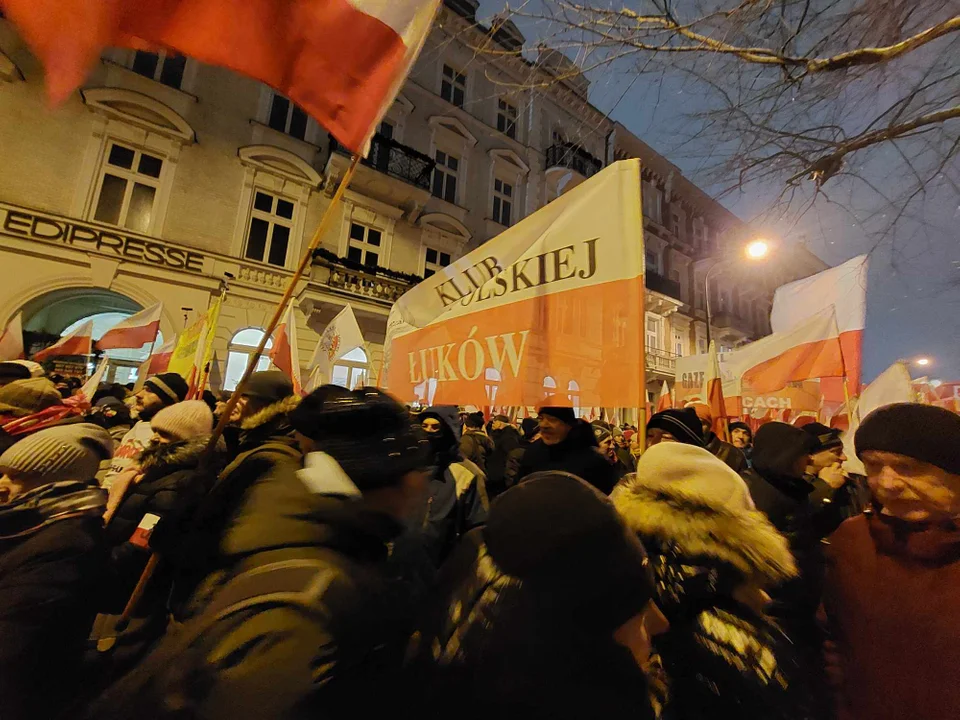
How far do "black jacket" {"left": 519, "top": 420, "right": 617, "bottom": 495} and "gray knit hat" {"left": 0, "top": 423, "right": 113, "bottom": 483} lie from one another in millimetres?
2037

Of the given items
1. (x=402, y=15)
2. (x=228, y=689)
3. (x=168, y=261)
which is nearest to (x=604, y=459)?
(x=228, y=689)

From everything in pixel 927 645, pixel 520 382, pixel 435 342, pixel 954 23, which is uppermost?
pixel 954 23

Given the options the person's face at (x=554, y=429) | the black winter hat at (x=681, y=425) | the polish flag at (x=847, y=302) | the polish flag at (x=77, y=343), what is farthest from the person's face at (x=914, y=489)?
the polish flag at (x=77, y=343)

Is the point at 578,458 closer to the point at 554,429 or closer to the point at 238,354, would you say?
the point at 554,429

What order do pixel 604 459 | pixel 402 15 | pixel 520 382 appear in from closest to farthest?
pixel 402 15 < pixel 520 382 < pixel 604 459

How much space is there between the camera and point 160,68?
9945mm

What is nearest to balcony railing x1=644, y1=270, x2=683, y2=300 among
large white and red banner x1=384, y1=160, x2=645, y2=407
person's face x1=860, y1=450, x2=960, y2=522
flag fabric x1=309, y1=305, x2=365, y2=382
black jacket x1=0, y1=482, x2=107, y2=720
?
flag fabric x1=309, y1=305, x2=365, y2=382

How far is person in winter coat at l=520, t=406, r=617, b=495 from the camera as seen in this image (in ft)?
8.45

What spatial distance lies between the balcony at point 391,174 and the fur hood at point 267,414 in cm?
1083

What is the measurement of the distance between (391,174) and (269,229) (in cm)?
366

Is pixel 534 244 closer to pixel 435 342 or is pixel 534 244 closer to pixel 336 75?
pixel 435 342

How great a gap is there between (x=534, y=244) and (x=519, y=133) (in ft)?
53.3

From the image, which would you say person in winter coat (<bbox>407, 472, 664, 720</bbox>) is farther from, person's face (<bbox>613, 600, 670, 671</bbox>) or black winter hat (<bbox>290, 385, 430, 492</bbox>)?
black winter hat (<bbox>290, 385, 430, 492</bbox>)

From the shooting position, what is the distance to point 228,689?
72 cm
